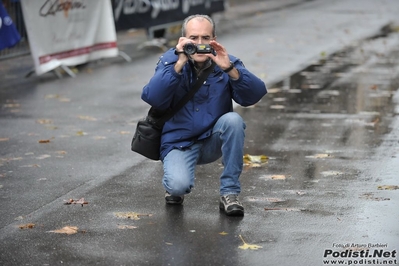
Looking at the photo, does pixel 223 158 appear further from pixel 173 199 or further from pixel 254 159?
pixel 254 159

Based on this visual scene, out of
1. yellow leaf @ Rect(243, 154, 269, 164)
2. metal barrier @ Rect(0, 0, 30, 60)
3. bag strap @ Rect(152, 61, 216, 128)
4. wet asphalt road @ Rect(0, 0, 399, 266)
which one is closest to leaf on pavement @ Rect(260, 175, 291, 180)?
wet asphalt road @ Rect(0, 0, 399, 266)

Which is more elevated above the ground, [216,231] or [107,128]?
[216,231]

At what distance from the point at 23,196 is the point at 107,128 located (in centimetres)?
310

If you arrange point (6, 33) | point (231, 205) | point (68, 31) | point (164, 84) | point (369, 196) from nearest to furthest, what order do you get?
point (164, 84)
point (231, 205)
point (369, 196)
point (6, 33)
point (68, 31)

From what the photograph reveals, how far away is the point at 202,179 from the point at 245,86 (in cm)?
152

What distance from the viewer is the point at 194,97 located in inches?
231

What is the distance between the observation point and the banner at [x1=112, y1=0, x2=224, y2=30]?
17297mm

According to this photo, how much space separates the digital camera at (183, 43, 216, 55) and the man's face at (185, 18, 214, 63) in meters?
0.08

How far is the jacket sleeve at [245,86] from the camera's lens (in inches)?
225

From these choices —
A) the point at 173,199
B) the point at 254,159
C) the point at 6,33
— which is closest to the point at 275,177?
the point at 254,159

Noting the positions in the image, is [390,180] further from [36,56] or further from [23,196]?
[36,56]

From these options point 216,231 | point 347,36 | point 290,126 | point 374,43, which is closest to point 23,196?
point 216,231

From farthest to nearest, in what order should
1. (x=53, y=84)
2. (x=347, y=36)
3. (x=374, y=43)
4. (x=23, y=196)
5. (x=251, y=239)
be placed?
(x=347, y=36)
(x=374, y=43)
(x=53, y=84)
(x=23, y=196)
(x=251, y=239)

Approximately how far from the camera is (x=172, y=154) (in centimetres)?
594
